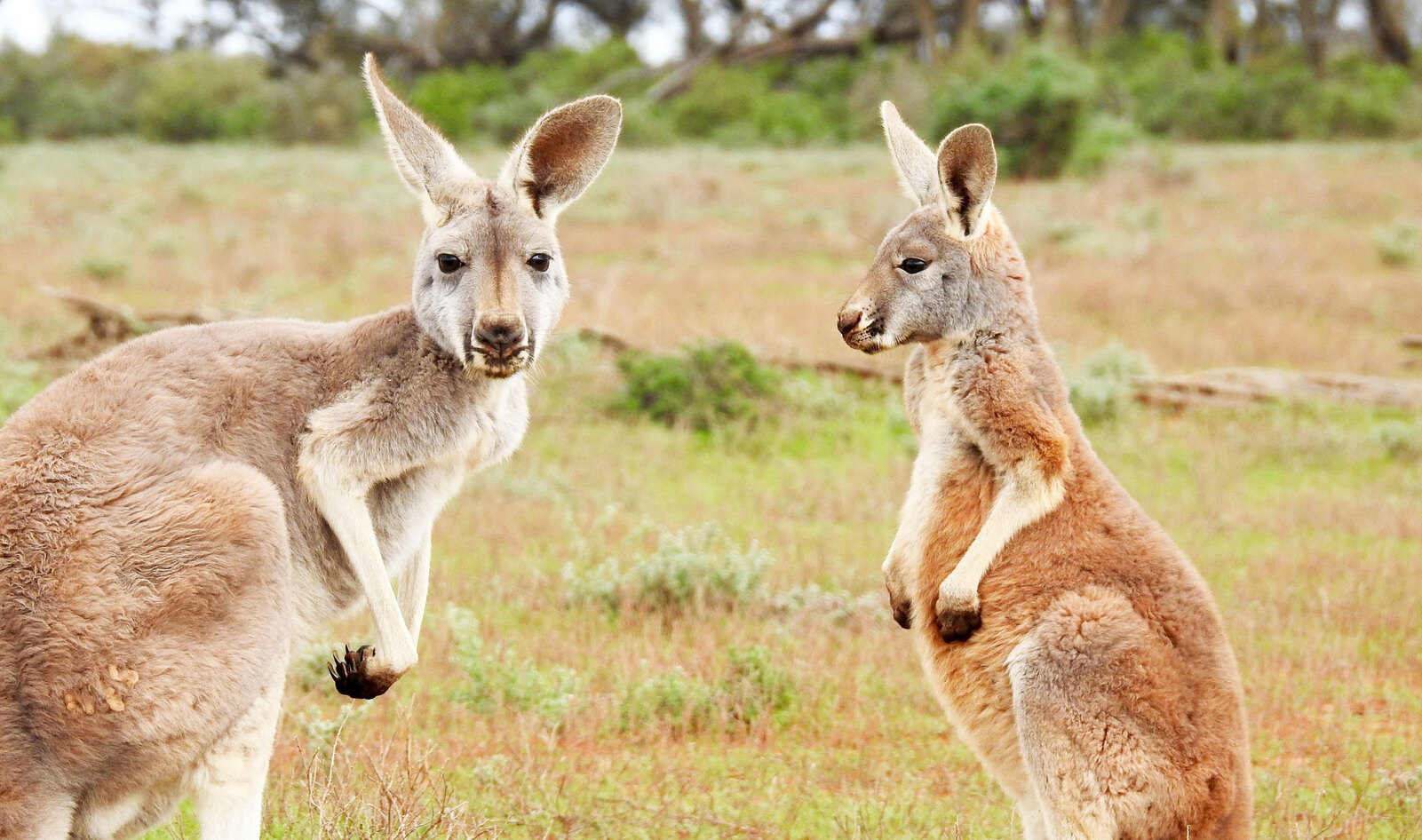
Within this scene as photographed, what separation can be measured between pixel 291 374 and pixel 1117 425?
6998 millimetres

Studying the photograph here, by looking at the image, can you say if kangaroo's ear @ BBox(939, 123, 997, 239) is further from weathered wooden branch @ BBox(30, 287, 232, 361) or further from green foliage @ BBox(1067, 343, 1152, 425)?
weathered wooden branch @ BBox(30, 287, 232, 361)

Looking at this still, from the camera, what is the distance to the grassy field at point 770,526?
15.3 feet

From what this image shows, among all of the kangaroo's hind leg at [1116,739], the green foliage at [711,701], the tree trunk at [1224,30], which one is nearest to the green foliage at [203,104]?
the tree trunk at [1224,30]

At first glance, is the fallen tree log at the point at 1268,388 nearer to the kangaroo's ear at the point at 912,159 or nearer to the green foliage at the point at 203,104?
the kangaroo's ear at the point at 912,159

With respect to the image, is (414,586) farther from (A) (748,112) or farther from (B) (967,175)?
(A) (748,112)

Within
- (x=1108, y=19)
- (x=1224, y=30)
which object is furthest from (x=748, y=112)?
(x=1224, y=30)

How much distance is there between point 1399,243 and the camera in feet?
50.5

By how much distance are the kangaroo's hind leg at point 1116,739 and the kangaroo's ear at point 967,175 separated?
124 centimetres

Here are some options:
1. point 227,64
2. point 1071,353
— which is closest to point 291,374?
point 1071,353

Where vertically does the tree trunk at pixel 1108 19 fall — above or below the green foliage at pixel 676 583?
below

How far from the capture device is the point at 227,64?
3578 centimetres

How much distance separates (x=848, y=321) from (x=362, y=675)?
167 centimetres

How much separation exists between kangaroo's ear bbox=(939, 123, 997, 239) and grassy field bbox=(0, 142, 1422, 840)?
1.76 meters

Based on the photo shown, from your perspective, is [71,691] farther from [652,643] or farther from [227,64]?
[227,64]
